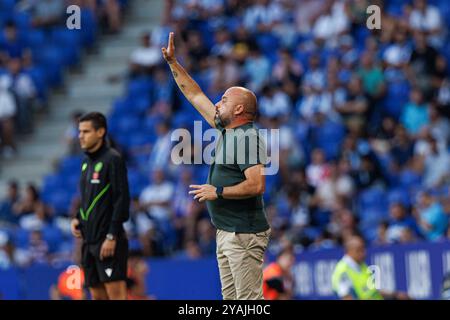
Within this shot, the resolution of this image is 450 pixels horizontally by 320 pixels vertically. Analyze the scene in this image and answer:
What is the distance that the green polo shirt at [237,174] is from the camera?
350 inches

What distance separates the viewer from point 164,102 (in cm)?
2106

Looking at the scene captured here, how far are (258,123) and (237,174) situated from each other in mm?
10305

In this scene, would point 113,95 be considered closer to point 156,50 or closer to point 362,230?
point 156,50

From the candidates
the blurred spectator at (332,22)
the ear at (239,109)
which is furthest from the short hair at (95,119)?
the blurred spectator at (332,22)

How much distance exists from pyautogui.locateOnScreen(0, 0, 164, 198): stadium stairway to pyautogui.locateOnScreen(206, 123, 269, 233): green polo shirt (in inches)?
525

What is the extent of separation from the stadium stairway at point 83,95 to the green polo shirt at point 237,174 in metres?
13.3

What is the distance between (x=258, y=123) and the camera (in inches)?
759

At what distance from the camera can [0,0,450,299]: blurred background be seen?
16.1 m

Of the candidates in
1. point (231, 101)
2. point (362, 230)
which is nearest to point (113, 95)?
point (362, 230)

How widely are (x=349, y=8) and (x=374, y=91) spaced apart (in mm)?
2285

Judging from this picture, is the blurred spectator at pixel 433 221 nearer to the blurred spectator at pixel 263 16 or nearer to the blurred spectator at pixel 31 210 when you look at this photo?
the blurred spectator at pixel 31 210

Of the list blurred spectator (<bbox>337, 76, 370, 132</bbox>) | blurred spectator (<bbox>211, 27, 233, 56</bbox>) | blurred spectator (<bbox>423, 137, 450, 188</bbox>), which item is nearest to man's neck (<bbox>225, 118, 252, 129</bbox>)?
blurred spectator (<bbox>423, 137, 450, 188</bbox>)

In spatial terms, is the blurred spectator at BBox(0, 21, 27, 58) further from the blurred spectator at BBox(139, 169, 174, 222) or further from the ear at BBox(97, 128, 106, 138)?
the ear at BBox(97, 128, 106, 138)

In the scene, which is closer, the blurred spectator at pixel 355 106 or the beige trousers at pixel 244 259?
the beige trousers at pixel 244 259
